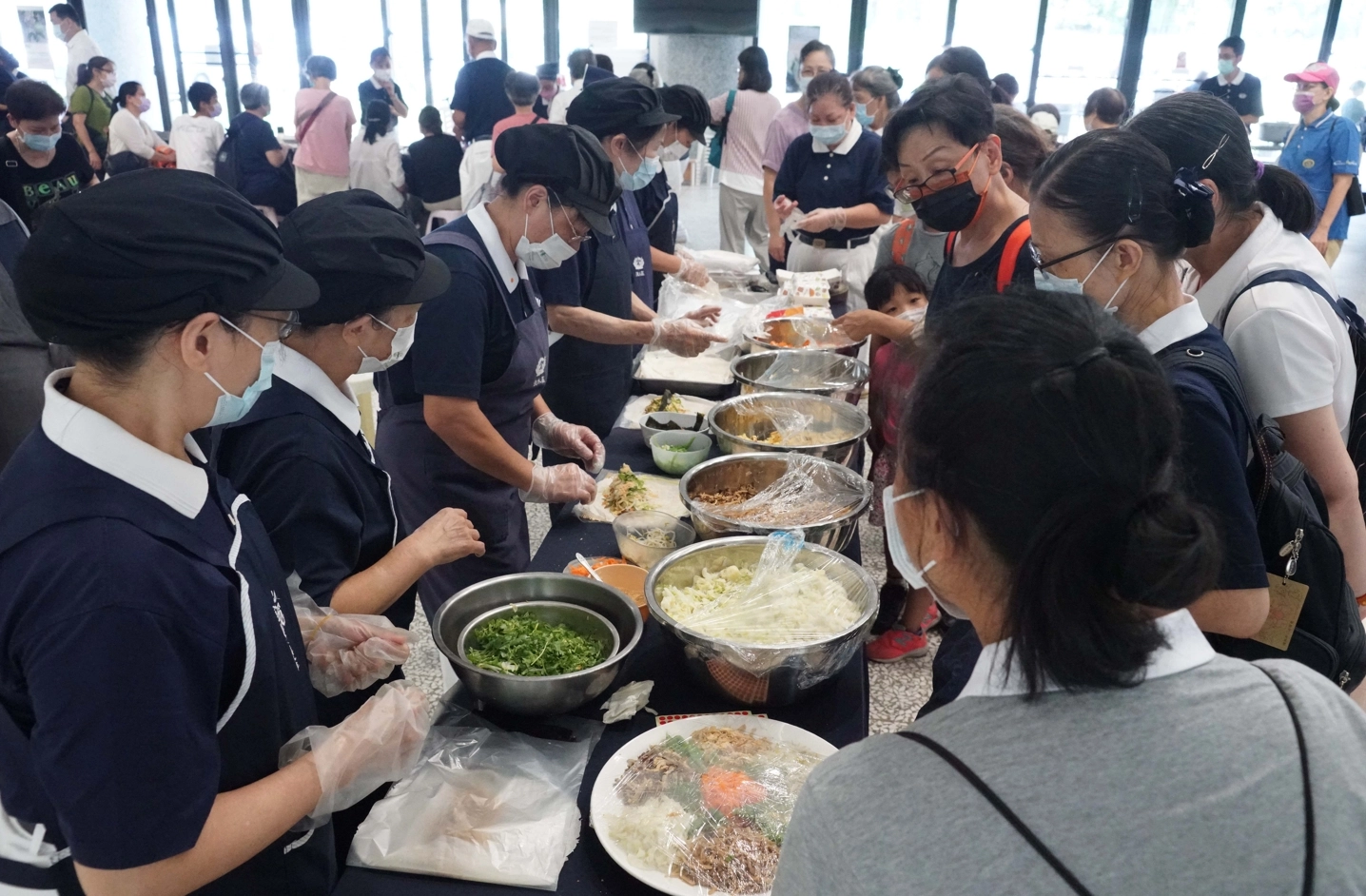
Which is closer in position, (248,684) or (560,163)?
(248,684)

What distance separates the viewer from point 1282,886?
2.25 ft

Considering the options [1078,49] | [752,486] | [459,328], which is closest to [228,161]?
[459,328]

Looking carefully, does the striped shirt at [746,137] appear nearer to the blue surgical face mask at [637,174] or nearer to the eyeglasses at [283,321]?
the blue surgical face mask at [637,174]

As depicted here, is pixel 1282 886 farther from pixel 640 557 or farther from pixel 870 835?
pixel 640 557

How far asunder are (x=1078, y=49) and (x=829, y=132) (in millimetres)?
8717

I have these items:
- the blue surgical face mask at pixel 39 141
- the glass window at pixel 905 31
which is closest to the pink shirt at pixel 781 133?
the blue surgical face mask at pixel 39 141

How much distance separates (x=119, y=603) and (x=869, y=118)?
17.9 ft

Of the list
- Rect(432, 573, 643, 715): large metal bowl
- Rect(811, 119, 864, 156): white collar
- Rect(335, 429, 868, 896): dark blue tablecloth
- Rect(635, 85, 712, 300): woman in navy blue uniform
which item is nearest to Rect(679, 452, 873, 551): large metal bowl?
Rect(335, 429, 868, 896): dark blue tablecloth

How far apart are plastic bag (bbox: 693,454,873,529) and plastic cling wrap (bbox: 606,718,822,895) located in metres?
0.61

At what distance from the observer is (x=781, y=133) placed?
5426 millimetres

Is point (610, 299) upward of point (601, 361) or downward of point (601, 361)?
upward

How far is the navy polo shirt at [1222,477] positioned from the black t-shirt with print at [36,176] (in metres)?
4.67

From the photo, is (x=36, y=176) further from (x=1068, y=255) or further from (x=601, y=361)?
(x=1068, y=255)

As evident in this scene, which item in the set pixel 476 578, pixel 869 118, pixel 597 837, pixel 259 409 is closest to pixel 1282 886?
pixel 597 837
